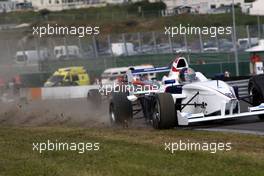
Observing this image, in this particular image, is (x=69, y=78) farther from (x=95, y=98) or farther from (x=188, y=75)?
(x=188, y=75)

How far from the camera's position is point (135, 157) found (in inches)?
391

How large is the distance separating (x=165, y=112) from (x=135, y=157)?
13.9 feet

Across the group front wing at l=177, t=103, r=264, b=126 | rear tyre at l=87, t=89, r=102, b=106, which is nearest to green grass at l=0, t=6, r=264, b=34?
rear tyre at l=87, t=89, r=102, b=106

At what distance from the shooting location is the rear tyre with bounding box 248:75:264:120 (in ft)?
49.7

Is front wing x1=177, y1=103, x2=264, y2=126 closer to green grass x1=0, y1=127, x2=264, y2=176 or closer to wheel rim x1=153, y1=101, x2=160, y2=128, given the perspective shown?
wheel rim x1=153, y1=101, x2=160, y2=128

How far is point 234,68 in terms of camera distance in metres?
35.2

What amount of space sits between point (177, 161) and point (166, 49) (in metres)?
27.3

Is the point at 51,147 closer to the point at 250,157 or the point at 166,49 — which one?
the point at 250,157

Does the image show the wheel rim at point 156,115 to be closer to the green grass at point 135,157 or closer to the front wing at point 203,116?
the front wing at point 203,116

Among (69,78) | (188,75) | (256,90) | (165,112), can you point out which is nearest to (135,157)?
(165,112)

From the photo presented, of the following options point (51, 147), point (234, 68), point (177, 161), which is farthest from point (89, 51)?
point (177, 161)

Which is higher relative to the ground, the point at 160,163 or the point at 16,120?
the point at 160,163

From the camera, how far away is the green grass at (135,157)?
28.7 feet

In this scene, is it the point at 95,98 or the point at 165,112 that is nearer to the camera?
the point at 165,112
